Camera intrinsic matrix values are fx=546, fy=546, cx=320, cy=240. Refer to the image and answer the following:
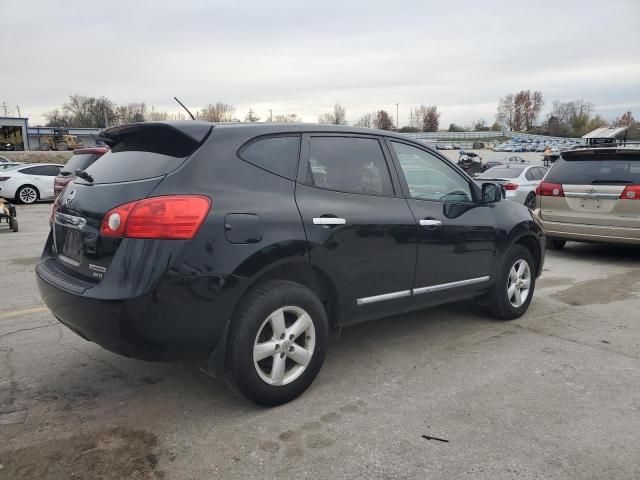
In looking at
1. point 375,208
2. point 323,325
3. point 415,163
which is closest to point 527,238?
point 415,163

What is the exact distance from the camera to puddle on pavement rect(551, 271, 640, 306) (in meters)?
5.95

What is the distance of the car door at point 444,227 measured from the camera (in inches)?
161

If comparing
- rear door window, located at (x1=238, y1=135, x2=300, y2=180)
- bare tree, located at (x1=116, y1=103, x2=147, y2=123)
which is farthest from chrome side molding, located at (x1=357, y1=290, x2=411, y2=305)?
bare tree, located at (x1=116, y1=103, x2=147, y2=123)

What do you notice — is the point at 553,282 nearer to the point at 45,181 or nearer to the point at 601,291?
the point at 601,291

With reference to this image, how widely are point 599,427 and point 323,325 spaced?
1.68 m

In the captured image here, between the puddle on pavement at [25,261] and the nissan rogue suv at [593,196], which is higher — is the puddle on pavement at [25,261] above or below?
below

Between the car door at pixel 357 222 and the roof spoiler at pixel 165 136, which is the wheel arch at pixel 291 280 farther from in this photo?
the roof spoiler at pixel 165 136

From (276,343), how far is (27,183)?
58.8 ft

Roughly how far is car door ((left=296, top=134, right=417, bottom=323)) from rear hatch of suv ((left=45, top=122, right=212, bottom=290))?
0.78 m

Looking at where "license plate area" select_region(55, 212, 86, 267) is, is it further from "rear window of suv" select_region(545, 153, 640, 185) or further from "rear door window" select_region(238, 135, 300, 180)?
"rear window of suv" select_region(545, 153, 640, 185)

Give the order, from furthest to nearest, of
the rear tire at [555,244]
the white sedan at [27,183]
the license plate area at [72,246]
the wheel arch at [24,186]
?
the wheel arch at [24,186] < the white sedan at [27,183] < the rear tire at [555,244] < the license plate area at [72,246]

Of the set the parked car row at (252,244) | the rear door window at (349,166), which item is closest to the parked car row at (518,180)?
the parked car row at (252,244)

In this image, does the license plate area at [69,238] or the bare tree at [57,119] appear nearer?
the license plate area at [69,238]

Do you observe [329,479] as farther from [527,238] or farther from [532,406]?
[527,238]
